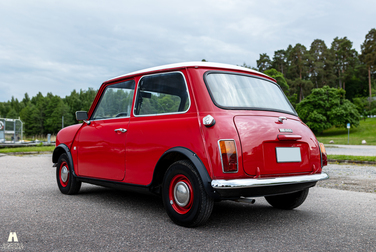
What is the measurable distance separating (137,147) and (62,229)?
1.29m

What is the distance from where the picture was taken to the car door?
183 inches

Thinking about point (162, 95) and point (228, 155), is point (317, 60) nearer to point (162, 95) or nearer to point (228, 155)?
point (162, 95)

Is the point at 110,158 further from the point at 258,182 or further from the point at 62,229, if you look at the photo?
the point at 258,182

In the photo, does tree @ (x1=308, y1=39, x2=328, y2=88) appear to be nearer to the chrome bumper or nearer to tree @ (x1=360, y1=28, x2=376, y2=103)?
tree @ (x1=360, y1=28, x2=376, y2=103)

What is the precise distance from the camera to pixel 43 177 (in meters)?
8.23

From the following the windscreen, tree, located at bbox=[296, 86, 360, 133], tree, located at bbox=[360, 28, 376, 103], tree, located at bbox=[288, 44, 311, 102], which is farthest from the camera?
tree, located at bbox=[288, 44, 311, 102]

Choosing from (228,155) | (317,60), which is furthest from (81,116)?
(317,60)

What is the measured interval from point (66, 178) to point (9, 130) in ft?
102

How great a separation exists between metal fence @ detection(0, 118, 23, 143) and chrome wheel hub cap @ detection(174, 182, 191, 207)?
104ft

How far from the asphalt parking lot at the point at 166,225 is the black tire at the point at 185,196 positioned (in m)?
0.14

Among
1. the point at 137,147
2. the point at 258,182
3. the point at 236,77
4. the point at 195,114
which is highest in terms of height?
the point at 236,77

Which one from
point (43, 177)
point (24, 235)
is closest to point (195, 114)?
point (24, 235)

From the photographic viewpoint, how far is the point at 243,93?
13.4 feet

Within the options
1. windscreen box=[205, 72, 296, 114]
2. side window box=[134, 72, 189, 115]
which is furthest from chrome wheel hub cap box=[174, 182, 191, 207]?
windscreen box=[205, 72, 296, 114]
